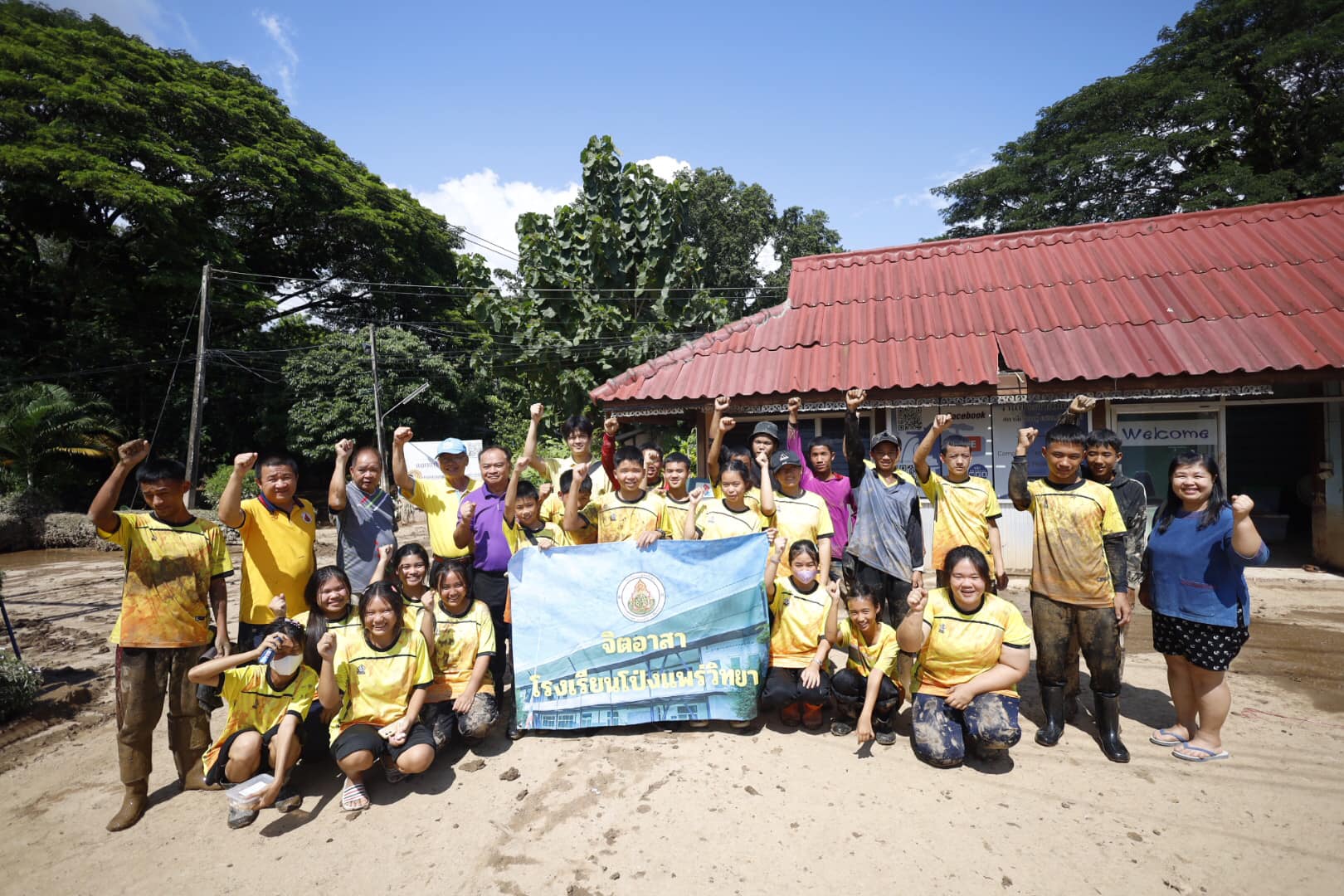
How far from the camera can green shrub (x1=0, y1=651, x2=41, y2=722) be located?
4289mm

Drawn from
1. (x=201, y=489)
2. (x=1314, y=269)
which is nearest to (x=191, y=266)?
(x=201, y=489)

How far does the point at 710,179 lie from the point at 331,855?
24.8 meters

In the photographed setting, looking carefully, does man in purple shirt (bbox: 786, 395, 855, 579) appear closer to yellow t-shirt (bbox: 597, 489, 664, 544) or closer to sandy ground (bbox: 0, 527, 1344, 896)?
yellow t-shirt (bbox: 597, 489, 664, 544)

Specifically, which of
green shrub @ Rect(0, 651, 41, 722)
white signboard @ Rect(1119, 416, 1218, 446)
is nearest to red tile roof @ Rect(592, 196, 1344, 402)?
white signboard @ Rect(1119, 416, 1218, 446)

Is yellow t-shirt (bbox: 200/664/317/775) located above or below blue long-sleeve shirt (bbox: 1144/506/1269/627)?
below

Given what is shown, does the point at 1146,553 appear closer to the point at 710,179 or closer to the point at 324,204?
the point at 710,179

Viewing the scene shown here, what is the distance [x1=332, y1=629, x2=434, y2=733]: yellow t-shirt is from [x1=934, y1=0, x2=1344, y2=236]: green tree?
2463 centimetres

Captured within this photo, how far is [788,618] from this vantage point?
384cm

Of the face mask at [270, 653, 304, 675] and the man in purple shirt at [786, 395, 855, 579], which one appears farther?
the man in purple shirt at [786, 395, 855, 579]

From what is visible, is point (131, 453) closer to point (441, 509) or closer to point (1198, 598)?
point (441, 509)

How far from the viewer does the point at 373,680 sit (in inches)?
131

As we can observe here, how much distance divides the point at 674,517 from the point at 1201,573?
2.93 metres

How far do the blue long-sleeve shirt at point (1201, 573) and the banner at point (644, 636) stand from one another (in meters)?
2.19

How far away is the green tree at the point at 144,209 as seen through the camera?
15.6 meters
